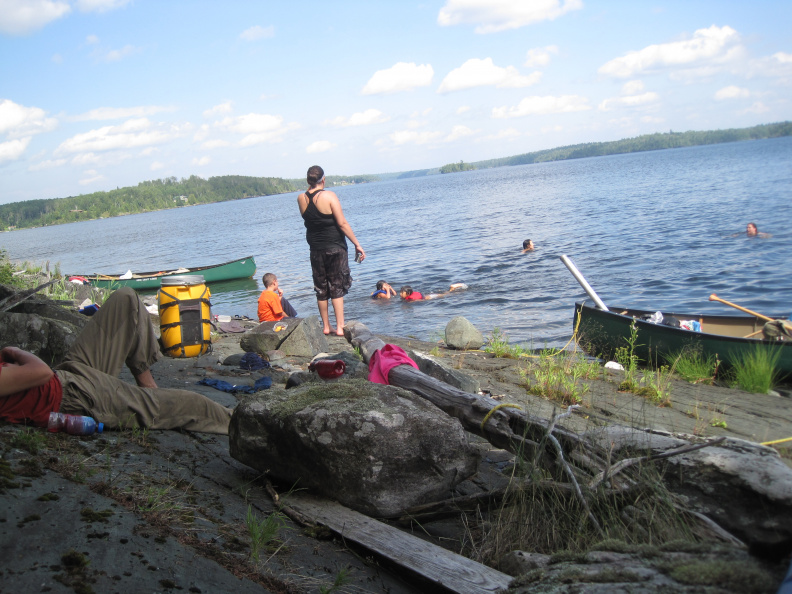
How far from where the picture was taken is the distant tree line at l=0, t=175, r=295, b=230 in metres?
145

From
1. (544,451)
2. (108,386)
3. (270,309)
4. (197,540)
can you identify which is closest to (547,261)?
(270,309)

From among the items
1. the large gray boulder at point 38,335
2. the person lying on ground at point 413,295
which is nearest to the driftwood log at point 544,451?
the large gray boulder at point 38,335

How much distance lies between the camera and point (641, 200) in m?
41.6

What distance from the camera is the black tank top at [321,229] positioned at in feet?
30.0

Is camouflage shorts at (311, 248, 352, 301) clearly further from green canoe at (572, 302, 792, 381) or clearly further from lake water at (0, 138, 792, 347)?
green canoe at (572, 302, 792, 381)

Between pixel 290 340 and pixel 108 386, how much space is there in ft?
14.6

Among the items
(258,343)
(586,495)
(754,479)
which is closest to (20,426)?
(586,495)

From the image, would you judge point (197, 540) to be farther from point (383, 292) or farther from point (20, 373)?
point (383, 292)

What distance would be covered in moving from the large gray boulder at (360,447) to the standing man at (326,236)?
213 inches

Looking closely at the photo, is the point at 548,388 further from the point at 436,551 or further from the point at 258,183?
the point at 258,183

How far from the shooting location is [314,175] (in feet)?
29.2

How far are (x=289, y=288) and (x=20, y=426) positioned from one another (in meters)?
17.9

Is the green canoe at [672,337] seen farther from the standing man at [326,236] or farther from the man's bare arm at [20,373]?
the man's bare arm at [20,373]

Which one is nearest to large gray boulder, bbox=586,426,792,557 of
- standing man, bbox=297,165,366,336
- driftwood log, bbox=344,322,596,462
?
driftwood log, bbox=344,322,596,462
